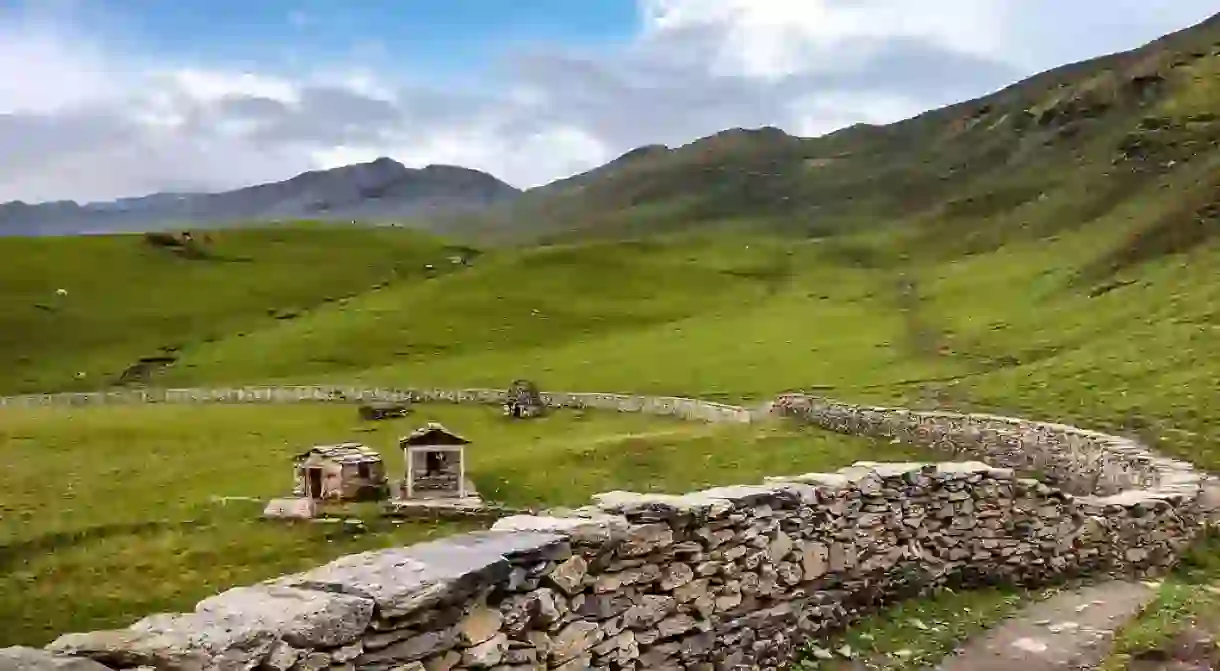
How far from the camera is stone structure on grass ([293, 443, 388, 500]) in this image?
33.1 m

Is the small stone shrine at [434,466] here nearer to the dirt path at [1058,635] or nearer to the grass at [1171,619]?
the dirt path at [1058,635]

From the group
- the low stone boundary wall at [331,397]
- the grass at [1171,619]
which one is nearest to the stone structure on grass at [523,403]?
the low stone boundary wall at [331,397]

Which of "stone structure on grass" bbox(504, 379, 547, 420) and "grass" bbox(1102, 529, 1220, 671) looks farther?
"stone structure on grass" bbox(504, 379, 547, 420)

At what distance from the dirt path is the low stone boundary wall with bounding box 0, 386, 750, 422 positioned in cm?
4256

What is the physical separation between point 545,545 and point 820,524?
5.05 metres

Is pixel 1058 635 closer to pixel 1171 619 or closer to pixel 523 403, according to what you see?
pixel 1171 619

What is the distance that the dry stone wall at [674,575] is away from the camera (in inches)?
272

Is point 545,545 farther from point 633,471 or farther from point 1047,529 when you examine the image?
point 633,471

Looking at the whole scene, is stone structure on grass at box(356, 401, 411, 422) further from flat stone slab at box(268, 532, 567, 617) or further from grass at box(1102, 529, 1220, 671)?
flat stone slab at box(268, 532, 567, 617)

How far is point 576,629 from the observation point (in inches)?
363

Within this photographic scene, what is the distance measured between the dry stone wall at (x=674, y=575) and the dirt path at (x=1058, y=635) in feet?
3.13

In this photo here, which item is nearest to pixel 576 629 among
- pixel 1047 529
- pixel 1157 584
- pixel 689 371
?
pixel 1047 529

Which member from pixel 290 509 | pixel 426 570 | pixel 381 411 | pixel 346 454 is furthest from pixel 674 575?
pixel 381 411

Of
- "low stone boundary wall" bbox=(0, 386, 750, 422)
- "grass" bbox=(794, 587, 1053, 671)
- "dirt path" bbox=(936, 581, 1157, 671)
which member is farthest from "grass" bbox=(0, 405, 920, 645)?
"dirt path" bbox=(936, 581, 1157, 671)
